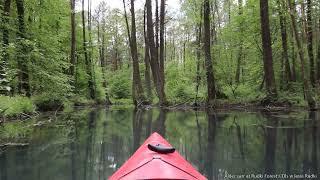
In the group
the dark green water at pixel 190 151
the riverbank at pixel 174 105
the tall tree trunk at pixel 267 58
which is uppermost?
the tall tree trunk at pixel 267 58

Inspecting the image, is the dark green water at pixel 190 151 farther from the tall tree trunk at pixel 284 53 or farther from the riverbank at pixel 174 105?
the tall tree trunk at pixel 284 53

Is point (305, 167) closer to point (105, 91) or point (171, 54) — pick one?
point (105, 91)

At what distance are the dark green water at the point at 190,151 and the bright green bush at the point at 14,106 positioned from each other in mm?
2318

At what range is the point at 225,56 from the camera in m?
21.0

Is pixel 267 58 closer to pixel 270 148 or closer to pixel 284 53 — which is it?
pixel 284 53

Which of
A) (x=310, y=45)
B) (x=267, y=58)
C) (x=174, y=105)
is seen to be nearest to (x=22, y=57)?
(x=174, y=105)

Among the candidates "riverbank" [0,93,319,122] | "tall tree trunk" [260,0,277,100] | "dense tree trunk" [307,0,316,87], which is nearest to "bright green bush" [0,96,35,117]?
"riverbank" [0,93,319,122]

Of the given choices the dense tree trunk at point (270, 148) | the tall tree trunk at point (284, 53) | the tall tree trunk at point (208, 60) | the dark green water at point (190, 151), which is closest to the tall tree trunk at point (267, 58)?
the tall tree trunk at point (284, 53)

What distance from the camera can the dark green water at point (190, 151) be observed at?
507 cm

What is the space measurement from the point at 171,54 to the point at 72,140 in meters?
49.2

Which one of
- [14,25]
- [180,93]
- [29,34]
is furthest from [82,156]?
[180,93]

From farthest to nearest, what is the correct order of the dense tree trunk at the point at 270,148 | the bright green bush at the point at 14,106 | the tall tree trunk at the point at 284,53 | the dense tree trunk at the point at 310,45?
1. the tall tree trunk at the point at 284,53
2. the dense tree trunk at the point at 310,45
3. the bright green bush at the point at 14,106
4. the dense tree trunk at the point at 270,148

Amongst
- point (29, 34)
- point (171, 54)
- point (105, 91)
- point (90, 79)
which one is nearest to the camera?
point (29, 34)

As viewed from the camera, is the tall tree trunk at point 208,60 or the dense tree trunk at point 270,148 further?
the tall tree trunk at point 208,60
